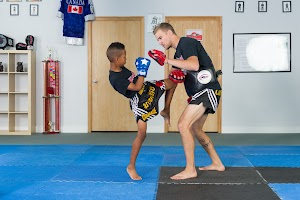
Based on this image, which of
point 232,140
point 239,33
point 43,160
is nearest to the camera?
point 43,160

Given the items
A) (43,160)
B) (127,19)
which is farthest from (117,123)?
(43,160)

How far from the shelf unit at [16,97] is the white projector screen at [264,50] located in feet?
12.5

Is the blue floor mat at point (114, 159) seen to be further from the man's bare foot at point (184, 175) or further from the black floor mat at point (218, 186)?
the man's bare foot at point (184, 175)

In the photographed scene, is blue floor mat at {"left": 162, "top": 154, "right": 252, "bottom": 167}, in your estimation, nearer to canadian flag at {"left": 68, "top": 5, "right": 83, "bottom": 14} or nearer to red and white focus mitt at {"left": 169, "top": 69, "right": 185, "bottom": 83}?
red and white focus mitt at {"left": 169, "top": 69, "right": 185, "bottom": 83}

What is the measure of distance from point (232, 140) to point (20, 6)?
14.9 ft

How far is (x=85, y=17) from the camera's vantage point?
8.11 meters

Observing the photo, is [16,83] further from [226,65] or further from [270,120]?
[270,120]

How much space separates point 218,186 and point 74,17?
5363 millimetres

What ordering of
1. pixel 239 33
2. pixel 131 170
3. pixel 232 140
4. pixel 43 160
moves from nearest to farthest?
pixel 131 170, pixel 43 160, pixel 232 140, pixel 239 33

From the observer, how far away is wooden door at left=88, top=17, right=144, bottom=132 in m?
8.14

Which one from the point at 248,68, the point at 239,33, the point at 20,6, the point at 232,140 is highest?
the point at 20,6

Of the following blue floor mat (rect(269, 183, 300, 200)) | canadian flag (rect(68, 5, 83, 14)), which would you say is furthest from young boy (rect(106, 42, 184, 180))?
canadian flag (rect(68, 5, 83, 14))

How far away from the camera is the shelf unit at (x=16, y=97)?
8.01 metres

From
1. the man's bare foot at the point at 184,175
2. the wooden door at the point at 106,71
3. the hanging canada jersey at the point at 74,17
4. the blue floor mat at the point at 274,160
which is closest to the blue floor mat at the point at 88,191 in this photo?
the man's bare foot at the point at 184,175
